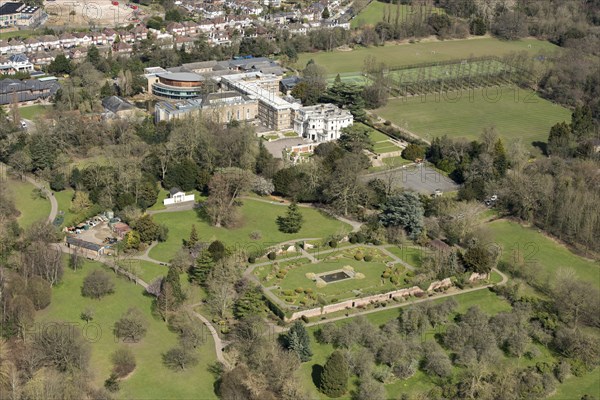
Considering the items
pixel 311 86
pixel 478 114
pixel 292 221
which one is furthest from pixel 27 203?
pixel 478 114

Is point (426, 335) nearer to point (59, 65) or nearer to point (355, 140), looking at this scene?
point (355, 140)

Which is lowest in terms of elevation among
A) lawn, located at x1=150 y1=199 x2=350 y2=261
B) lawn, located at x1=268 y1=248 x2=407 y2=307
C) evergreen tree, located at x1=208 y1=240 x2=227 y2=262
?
lawn, located at x1=268 y1=248 x2=407 y2=307

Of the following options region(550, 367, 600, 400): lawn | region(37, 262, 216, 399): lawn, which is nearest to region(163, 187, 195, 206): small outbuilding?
region(37, 262, 216, 399): lawn

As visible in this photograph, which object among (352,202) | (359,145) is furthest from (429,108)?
(352,202)

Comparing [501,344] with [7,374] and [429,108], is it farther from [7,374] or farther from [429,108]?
[429,108]

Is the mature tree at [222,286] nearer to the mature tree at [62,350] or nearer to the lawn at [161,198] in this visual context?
the mature tree at [62,350]

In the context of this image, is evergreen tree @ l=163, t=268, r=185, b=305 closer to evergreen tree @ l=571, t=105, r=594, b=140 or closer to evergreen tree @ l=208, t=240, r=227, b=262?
evergreen tree @ l=208, t=240, r=227, b=262

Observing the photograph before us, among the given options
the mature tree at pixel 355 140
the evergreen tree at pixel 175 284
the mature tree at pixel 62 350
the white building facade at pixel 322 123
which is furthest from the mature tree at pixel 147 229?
the white building facade at pixel 322 123
